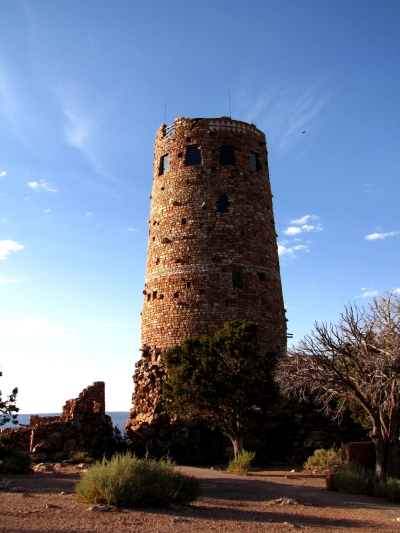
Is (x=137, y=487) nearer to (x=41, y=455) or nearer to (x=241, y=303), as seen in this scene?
(x=41, y=455)

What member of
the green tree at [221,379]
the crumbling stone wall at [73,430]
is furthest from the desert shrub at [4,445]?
the green tree at [221,379]

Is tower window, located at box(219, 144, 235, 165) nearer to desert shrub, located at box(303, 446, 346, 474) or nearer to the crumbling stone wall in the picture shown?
the crumbling stone wall

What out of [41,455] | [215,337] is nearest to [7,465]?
[41,455]

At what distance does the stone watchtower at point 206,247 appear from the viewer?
2331 cm

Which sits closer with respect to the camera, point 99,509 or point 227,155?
point 99,509

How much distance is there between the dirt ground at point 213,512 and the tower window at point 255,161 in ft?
54.1

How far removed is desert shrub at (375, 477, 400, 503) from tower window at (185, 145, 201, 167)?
678 inches

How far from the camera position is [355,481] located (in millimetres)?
13617

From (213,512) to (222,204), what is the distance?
1700 cm

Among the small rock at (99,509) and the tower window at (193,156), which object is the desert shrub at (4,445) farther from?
the tower window at (193,156)

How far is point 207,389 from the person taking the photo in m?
17.8

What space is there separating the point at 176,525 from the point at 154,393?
1506cm

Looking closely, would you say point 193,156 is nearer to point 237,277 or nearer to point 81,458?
point 237,277

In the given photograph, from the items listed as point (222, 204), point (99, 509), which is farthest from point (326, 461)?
point (222, 204)
